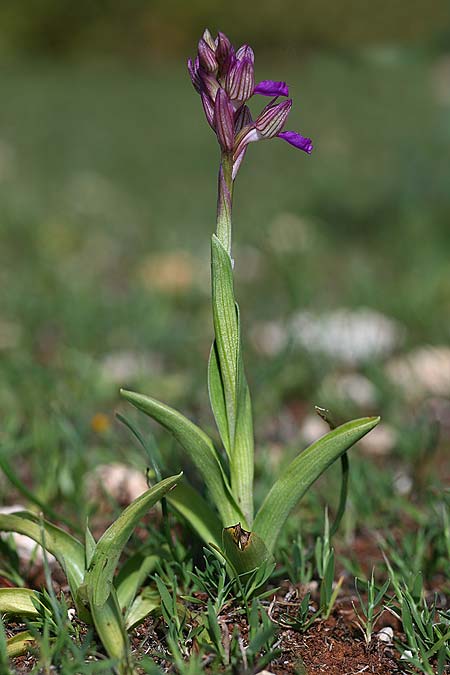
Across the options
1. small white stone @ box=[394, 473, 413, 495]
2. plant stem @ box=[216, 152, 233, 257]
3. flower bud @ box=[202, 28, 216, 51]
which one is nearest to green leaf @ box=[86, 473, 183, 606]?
plant stem @ box=[216, 152, 233, 257]

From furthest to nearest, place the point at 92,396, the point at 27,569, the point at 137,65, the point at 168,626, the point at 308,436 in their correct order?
the point at 137,65 < the point at 92,396 < the point at 308,436 < the point at 27,569 < the point at 168,626

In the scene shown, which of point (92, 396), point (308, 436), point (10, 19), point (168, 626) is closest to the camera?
point (168, 626)

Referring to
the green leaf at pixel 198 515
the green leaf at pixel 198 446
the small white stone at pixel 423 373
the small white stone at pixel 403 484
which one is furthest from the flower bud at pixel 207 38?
the small white stone at pixel 423 373

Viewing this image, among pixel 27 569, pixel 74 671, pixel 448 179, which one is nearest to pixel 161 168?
pixel 448 179

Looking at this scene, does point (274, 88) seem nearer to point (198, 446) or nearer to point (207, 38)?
point (207, 38)

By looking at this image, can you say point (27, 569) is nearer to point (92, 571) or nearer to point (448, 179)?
point (92, 571)

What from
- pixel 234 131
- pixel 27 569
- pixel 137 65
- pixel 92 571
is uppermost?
pixel 137 65

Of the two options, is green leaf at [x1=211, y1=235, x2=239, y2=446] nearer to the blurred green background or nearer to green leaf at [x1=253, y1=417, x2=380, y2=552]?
green leaf at [x1=253, y1=417, x2=380, y2=552]
